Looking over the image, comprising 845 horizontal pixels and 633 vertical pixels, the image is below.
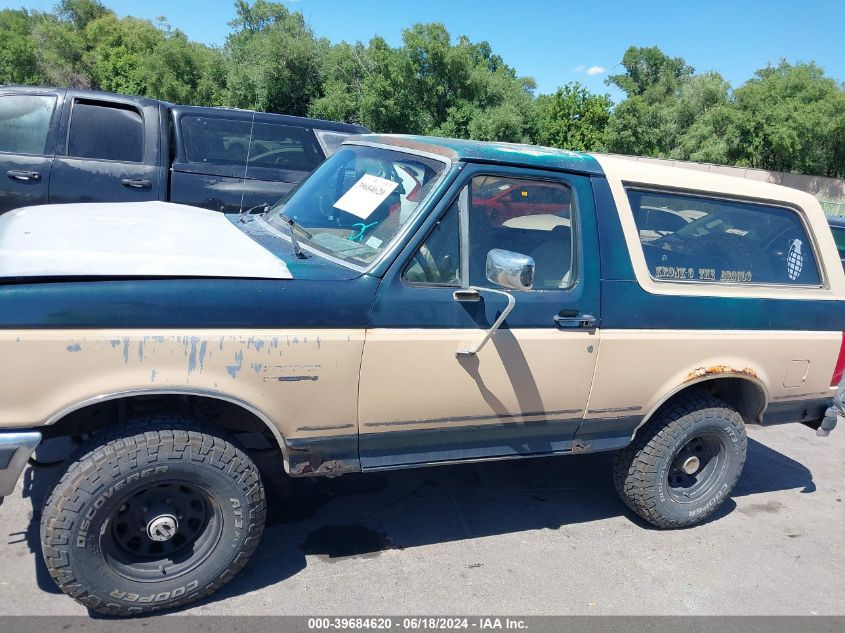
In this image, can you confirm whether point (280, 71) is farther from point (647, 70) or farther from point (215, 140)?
point (647, 70)

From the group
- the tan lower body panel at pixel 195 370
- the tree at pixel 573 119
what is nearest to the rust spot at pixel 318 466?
the tan lower body panel at pixel 195 370

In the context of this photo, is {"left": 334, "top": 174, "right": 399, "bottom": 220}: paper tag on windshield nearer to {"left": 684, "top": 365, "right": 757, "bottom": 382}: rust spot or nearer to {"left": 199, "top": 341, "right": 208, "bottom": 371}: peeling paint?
{"left": 199, "top": 341, "right": 208, "bottom": 371}: peeling paint

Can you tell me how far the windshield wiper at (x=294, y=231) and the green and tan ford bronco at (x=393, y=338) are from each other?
2 centimetres

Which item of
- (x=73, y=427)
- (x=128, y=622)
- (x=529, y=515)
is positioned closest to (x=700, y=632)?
(x=529, y=515)

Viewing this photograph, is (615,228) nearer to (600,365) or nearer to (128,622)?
(600,365)

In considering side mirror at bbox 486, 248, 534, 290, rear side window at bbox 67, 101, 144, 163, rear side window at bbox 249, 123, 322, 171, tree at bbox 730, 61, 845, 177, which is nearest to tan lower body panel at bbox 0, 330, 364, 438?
side mirror at bbox 486, 248, 534, 290

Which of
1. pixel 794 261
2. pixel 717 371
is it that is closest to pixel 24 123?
pixel 717 371

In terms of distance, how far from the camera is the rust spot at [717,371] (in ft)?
12.1

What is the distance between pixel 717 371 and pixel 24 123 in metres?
5.90

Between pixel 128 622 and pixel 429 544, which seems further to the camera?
pixel 429 544

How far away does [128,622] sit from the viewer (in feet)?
9.26

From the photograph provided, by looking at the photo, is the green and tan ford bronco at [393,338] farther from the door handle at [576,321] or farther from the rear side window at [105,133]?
the rear side window at [105,133]

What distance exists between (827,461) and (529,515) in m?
2.87

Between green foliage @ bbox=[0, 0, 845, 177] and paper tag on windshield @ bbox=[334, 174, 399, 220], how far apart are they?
25383 millimetres
